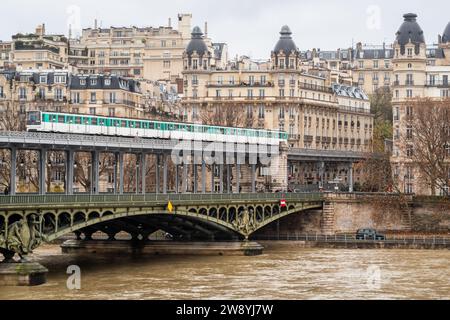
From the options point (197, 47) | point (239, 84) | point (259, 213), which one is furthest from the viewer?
point (197, 47)

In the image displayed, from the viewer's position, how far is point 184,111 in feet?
436

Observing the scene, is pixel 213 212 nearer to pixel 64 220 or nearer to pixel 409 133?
pixel 64 220

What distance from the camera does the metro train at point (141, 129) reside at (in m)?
85.9

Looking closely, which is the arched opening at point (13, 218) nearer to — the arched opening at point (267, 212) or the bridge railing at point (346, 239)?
the arched opening at point (267, 212)

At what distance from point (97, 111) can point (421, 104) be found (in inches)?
1246

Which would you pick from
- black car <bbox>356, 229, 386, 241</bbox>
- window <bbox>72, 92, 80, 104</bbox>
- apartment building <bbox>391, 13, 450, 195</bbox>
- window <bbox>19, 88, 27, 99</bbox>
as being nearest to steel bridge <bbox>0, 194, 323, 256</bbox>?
black car <bbox>356, 229, 386, 241</bbox>

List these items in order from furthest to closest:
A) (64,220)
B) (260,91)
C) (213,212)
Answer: (260,91), (213,212), (64,220)

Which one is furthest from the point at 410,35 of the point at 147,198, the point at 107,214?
the point at 107,214

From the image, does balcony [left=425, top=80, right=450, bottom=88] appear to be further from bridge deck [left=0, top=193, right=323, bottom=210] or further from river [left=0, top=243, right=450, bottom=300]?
river [left=0, top=243, right=450, bottom=300]

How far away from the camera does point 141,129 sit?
96.8 meters

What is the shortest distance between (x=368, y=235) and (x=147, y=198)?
73.9ft

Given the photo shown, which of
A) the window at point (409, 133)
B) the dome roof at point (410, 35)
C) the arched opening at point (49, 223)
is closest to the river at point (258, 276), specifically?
the arched opening at point (49, 223)
